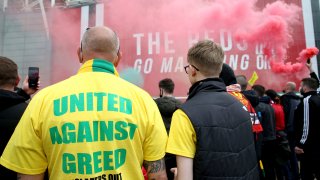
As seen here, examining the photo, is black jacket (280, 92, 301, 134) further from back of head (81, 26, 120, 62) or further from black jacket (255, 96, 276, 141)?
back of head (81, 26, 120, 62)

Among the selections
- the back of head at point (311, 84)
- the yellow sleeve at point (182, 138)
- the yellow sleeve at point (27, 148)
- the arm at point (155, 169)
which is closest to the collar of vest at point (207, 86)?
the yellow sleeve at point (182, 138)

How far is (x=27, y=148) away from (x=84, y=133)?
0.30 m

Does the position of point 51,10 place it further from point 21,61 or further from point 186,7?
point 186,7

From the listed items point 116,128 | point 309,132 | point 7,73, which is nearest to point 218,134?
point 116,128

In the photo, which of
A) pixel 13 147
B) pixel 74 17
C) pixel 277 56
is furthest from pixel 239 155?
pixel 74 17

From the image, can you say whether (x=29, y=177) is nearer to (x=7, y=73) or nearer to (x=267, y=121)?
(x=7, y=73)

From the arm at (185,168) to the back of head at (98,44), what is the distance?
0.70 m

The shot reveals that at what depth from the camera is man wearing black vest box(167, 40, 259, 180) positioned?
1732 mm

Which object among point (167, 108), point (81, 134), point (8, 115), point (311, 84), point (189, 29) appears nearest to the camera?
point (81, 134)

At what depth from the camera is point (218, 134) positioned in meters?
1.78

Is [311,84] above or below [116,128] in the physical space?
above

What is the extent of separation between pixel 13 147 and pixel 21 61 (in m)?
18.5

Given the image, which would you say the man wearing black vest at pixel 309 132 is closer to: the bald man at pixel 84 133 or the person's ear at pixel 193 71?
the person's ear at pixel 193 71

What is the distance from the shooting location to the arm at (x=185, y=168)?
169 cm
